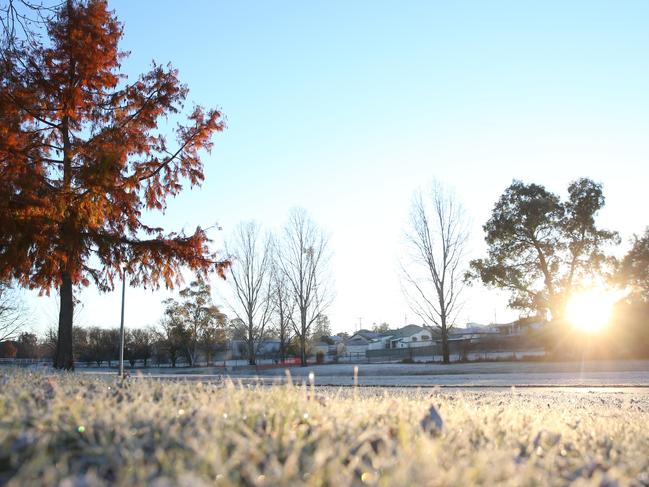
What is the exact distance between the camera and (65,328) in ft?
42.7

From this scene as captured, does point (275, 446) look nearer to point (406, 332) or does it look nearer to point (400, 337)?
point (400, 337)

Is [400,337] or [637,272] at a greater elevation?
[637,272]

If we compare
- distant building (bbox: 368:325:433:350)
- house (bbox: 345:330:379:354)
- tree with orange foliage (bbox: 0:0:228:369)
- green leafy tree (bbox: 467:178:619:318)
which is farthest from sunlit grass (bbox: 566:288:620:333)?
house (bbox: 345:330:379:354)

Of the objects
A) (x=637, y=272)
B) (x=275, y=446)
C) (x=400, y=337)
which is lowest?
(x=400, y=337)

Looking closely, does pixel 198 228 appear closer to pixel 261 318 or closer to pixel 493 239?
pixel 493 239

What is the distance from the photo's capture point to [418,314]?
3178 centimetres

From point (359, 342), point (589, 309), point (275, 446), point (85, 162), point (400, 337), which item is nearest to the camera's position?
point (275, 446)

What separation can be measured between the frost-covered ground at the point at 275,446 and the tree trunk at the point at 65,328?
9.62 meters

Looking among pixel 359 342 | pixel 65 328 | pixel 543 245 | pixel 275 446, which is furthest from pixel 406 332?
pixel 275 446

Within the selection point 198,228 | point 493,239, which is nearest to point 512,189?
point 493,239

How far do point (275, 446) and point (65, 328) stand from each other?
466 inches

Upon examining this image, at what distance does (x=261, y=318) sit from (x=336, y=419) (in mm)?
36518

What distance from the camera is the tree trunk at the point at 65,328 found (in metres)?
12.9

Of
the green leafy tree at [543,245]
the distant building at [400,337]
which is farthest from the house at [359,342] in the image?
the green leafy tree at [543,245]
